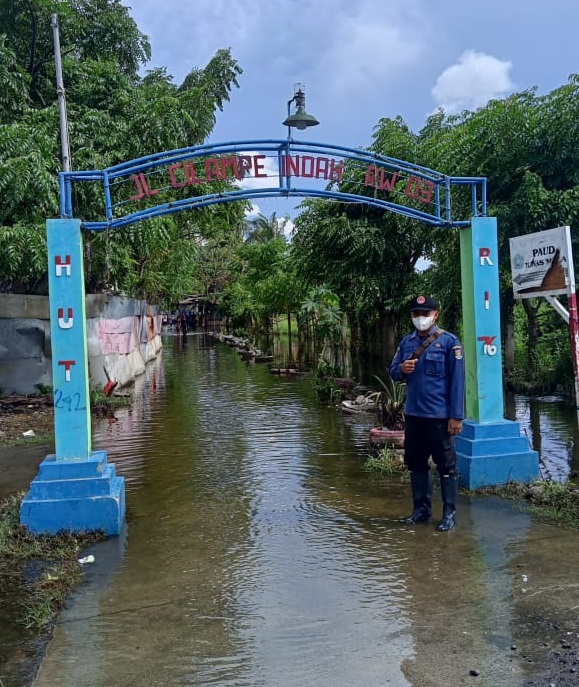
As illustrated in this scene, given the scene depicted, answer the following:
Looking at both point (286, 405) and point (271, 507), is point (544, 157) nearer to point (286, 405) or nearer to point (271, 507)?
point (286, 405)

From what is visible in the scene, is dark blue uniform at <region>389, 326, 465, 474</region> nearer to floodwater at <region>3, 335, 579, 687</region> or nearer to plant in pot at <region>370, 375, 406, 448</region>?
floodwater at <region>3, 335, 579, 687</region>

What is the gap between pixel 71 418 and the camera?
5.70m

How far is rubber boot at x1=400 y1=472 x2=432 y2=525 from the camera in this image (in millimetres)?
5668

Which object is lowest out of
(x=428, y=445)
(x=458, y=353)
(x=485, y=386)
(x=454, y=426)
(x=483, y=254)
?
(x=428, y=445)

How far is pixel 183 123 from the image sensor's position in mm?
14484

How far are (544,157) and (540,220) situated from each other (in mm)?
1278

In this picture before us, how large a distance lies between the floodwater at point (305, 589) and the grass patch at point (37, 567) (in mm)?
131

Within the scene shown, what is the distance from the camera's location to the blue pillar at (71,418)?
5488 millimetres

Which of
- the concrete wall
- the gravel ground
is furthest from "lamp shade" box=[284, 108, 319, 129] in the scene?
the concrete wall

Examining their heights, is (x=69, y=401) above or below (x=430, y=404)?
above

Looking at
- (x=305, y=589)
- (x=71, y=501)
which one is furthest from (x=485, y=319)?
(x=71, y=501)

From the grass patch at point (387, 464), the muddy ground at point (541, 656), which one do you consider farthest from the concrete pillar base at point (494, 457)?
the muddy ground at point (541, 656)

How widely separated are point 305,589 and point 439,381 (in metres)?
2.07

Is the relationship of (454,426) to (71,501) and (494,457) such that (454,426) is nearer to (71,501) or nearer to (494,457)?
(494,457)
